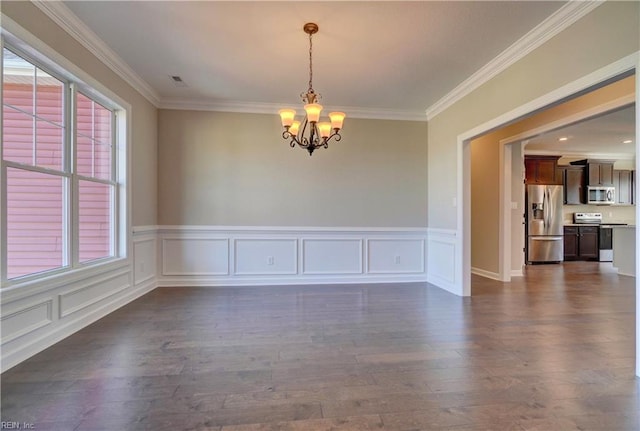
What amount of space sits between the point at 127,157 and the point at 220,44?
1.87 metres

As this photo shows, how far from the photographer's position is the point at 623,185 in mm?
7992

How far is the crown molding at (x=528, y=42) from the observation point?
7.96 ft

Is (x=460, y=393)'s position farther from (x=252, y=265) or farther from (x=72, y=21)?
(x=72, y=21)

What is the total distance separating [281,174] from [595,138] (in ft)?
22.1

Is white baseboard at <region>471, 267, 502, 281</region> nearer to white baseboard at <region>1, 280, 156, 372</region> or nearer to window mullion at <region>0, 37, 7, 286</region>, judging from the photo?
white baseboard at <region>1, 280, 156, 372</region>

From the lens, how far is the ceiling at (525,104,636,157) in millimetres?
5266

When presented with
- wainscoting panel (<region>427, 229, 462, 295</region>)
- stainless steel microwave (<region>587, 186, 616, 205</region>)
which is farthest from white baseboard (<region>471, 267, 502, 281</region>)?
stainless steel microwave (<region>587, 186, 616, 205</region>)

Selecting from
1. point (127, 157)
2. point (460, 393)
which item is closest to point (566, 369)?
point (460, 393)

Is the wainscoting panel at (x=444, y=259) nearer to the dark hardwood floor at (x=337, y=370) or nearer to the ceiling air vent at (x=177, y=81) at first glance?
the dark hardwood floor at (x=337, y=370)

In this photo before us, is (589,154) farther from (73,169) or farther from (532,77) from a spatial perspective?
(73,169)

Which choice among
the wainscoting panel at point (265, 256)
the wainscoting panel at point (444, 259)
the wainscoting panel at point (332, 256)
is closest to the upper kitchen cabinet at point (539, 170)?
the wainscoting panel at point (444, 259)

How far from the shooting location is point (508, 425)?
64.7 inches

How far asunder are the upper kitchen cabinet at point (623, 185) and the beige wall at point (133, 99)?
10609 millimetres

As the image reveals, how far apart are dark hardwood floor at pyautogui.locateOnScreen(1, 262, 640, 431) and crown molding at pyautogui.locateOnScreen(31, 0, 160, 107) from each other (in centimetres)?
274
